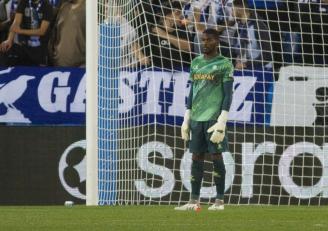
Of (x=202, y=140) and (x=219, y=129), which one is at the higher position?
(x=219, y=129)

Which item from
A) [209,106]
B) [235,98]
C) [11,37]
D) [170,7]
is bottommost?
[209,106]

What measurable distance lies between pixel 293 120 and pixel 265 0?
180cm

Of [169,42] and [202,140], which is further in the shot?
[169,42]

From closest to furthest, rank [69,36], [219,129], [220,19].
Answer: [219,129]
[220,19]
[69,36]

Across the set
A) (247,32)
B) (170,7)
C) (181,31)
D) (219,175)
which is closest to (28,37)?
(170,7)

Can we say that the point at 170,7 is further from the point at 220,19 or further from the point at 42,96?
the point at 42,96

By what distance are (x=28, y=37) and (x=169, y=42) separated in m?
2.24

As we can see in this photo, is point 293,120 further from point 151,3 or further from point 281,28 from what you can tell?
point 151,3

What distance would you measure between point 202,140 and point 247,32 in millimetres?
4136

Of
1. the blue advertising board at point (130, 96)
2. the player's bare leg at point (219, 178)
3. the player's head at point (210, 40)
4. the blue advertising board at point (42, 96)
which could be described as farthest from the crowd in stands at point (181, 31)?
the player's bare leg at point (219, 178)

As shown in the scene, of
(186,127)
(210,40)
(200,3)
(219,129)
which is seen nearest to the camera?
(219,129)

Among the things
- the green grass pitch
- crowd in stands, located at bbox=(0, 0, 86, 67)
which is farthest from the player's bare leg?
crowd in stands, located at bbox=(0, 0, 86, 67)

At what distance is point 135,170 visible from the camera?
14484 millimetres

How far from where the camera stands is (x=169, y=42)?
49.0 ft
